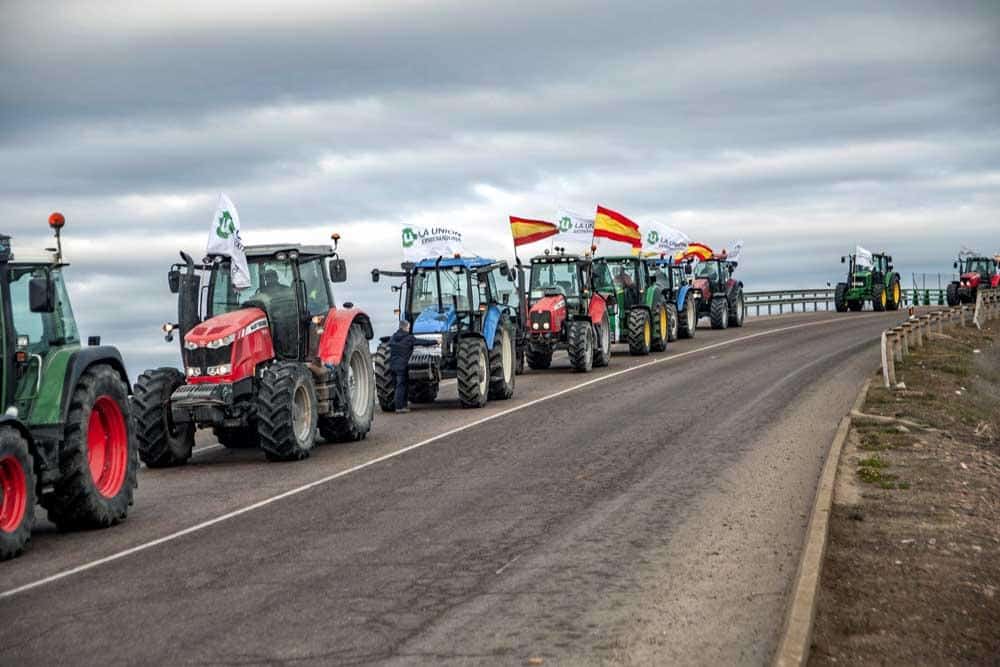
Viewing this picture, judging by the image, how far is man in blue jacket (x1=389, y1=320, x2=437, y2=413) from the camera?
A: 22.1 metres

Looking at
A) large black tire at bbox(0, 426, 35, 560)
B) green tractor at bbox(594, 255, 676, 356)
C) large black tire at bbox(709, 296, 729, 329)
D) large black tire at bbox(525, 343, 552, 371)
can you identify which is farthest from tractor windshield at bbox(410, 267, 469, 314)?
large black tire at bbox(709, 296, 729, 329)

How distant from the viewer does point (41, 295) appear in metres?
11.0

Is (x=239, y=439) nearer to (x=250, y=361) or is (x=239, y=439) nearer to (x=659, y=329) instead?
(x=250, y=361)

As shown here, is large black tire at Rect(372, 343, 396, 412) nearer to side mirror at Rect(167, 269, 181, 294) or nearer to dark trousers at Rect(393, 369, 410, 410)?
dark trousers at Rect(393, 369, 410, 410)

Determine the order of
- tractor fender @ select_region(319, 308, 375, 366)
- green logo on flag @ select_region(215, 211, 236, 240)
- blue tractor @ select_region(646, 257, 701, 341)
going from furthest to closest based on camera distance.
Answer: blue tractor @ select_region(646, 257, 701, 341), tractor fender @ select_region(319, 308, 375, 366), green logo on flag @ select_region(215, 211, 236, 240)

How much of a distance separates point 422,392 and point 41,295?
13.3 meters

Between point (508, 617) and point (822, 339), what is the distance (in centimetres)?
3151

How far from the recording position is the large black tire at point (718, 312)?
46188 mm

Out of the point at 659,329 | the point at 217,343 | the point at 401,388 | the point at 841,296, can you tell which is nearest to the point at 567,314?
the point at 659,329

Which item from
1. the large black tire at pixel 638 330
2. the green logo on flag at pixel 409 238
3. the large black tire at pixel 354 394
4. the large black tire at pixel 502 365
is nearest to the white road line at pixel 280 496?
the large black tire at pixel 502 365

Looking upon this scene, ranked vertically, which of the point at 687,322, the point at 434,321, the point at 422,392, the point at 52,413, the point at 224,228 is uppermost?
the point at 224,228

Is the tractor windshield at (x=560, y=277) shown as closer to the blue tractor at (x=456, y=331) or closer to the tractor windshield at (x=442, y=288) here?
the blue tractor at (x=456, y=331)

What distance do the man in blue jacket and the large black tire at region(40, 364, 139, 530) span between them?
9364mm

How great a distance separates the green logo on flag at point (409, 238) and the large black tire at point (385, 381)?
2.15 m
